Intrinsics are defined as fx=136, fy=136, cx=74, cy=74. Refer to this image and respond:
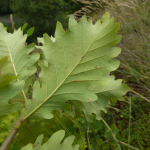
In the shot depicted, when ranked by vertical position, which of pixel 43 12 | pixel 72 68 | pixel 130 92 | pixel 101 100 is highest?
pixel 43 12

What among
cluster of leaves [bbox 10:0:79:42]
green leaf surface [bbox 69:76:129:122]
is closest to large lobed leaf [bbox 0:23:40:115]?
green leaf surface [bbox 69:76:129:122]

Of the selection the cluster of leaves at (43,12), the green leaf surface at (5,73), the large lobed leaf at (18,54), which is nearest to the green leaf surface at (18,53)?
the large lobed leaf at (18,54)

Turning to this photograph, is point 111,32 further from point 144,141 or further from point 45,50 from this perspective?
point 144,141

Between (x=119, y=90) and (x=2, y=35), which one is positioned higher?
(x=2, y=35)

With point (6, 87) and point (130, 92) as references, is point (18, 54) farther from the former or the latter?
point (130, 92)

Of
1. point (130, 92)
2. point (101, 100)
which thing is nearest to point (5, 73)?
point (101, 100)

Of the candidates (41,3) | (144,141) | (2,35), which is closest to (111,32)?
(2,35)

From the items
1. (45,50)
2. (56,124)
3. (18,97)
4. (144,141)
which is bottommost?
(144,141)

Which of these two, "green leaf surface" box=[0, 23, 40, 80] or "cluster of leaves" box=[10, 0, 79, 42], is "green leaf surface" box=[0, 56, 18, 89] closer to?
"green leaf surface" box=[0, 23, 40, 80]
